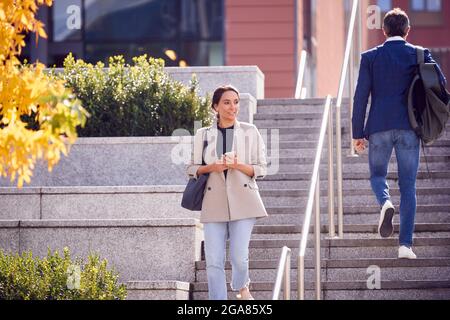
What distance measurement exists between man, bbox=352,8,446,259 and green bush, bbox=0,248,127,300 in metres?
2.27

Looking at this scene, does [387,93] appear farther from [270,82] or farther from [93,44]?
[93,44]

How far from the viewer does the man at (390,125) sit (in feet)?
36.3

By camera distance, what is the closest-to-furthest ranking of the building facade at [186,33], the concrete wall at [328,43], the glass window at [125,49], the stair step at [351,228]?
the stair step at [351,228], the building facade at [186,33], the glass window at [125,49], the concrete wall at [328,43]

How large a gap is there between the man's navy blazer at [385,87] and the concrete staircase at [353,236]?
1.07 metres

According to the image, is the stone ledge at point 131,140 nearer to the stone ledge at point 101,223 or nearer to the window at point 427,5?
the stone ledge at point 101,223

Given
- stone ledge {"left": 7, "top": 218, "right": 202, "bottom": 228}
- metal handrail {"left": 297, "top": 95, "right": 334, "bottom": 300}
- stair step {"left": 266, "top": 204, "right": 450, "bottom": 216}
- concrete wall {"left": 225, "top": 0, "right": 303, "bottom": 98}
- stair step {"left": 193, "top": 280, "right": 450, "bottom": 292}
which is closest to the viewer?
metal handrail {"left": 297, "top": 95, "right": 334, "bottom": 300}

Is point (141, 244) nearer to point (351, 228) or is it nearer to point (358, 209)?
point (351, 228)

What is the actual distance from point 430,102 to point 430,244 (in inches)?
50.5

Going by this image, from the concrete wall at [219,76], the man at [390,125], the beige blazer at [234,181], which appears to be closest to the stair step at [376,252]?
the man at [390,125]

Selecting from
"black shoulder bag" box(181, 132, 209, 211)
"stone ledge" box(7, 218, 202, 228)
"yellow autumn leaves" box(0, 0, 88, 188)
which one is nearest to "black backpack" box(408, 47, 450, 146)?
"black shoulder bag" box(181, 132, 209, 211)

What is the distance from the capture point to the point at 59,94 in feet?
26.3

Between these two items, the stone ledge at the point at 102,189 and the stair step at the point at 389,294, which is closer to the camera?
the stair step at the point at 389,294

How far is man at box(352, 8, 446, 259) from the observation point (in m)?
→ 11.1

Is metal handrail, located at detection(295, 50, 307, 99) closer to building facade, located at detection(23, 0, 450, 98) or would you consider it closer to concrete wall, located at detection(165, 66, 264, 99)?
concrete wall, located at detection(165, 66, 264, 99)
